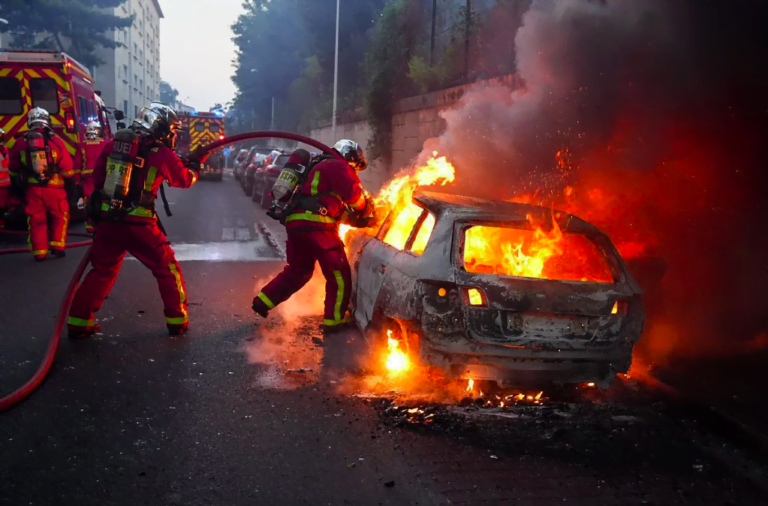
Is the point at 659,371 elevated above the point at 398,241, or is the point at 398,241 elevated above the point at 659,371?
the point at 398,241

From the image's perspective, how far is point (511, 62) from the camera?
40.4 feet

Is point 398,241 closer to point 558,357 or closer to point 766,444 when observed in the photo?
point 558,357

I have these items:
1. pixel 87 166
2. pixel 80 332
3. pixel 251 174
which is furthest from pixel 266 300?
pixel 251 174

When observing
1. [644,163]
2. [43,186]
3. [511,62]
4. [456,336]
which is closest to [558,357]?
[456,336]

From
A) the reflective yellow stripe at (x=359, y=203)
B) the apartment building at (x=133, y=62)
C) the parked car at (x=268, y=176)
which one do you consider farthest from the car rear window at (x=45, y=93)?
the apartment building at (x=133, y=62)

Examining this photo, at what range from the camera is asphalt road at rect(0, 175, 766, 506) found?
10.7 feet

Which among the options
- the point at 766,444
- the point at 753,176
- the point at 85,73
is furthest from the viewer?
the point at 85,73

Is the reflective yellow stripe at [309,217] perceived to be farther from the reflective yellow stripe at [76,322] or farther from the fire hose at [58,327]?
the reflective yellow stripe at [76,322]

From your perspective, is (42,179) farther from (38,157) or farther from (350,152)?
(350,152)

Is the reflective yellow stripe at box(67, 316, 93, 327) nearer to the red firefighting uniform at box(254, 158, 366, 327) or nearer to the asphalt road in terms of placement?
the asphalt road

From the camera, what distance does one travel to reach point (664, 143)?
729 cm

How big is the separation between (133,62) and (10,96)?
57008 millimetres

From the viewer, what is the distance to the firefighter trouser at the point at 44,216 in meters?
8.71

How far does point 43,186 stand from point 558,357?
7411 millimetres
